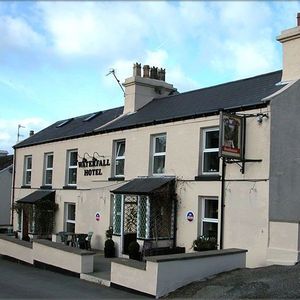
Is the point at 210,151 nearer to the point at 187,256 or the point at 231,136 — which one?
the point at 231,136

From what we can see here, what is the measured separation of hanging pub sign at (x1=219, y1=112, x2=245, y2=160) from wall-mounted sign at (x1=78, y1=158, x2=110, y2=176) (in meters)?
7.43

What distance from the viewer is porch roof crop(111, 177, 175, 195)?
16.4 metres

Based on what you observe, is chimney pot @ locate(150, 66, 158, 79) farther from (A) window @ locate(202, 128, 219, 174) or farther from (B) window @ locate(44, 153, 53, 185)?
(A) window @ locate(202, 128, 219, 174)

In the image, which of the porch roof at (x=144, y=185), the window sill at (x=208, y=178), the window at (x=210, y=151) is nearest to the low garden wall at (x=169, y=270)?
the window sill at (x=208, y=178)

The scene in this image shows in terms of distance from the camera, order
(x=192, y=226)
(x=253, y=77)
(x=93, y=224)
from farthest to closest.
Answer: (x=93, y=224) → (x=253, y=77) → (x=192, y=226)

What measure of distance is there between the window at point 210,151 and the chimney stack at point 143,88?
6236 millimetres

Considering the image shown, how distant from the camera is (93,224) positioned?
20797 millimetres

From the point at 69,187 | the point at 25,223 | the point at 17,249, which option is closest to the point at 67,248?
the point at 17,249

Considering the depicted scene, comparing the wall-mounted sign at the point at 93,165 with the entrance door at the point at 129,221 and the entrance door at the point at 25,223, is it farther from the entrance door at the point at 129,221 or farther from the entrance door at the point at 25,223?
the entrance door at the point at 25,223

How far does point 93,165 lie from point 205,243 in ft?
26.1

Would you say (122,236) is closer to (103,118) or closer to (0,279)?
(0,279)

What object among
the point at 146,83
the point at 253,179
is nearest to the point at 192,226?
the point at 253,179

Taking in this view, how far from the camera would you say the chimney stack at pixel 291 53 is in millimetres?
14898

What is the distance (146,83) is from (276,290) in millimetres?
13626
